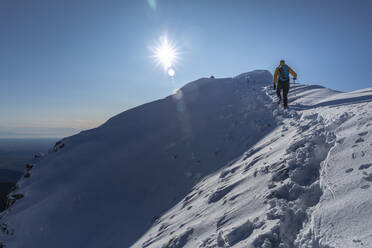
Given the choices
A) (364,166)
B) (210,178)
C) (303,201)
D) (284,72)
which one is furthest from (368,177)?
(284,72)

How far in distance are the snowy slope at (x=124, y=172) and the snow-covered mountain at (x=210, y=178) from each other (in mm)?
74

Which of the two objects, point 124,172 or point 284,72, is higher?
point 284,72

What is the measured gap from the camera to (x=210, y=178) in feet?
30.0

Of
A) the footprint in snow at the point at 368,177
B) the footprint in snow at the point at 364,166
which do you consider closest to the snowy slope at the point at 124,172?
the footprint in snow at the point at 364,166

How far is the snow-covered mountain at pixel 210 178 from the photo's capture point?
337 cm

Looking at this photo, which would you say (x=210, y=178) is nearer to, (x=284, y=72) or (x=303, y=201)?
(x=303, y=201)

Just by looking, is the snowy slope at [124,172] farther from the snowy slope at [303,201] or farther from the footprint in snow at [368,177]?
the footprint in snow at [368,177]

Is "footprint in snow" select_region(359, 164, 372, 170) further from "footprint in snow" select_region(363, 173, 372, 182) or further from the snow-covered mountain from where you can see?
"footprint in snow" select_region(363, 173, 372, 182)

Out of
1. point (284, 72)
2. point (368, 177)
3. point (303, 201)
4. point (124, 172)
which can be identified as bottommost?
point (124, 172)

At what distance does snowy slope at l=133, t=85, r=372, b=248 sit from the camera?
2805 millimetres

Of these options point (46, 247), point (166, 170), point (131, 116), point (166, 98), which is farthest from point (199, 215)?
point (166, 98)

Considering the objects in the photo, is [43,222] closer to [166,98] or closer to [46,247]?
[46,247]

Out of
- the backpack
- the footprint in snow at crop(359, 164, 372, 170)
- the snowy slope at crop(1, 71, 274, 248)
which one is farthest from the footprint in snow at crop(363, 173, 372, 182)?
the backpack

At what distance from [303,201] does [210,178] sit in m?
5.68
